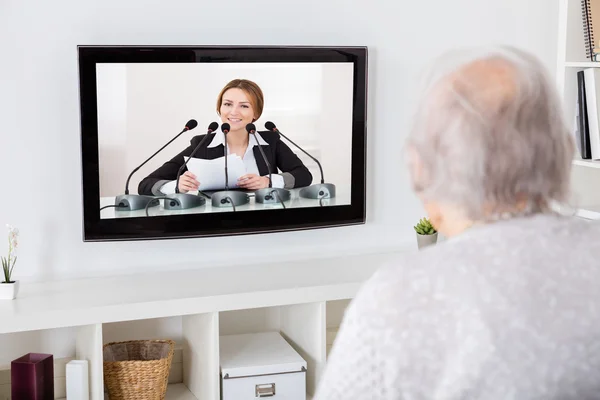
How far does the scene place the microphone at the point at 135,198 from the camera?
296cm

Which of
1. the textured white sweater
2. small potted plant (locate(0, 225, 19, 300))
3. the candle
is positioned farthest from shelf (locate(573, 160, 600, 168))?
the textured white sweater

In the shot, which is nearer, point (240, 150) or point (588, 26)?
point (240, 150)

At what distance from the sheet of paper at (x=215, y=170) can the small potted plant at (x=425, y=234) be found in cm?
73

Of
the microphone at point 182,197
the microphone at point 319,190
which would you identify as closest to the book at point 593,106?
the microphone at point 319,190

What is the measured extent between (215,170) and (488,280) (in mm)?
2031

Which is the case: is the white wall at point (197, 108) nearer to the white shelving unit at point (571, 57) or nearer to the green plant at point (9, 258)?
the green plant at point (9, 258)

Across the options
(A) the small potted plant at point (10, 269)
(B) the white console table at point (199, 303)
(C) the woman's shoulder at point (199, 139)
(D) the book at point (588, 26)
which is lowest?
(B) the white console table at point (199, 303)

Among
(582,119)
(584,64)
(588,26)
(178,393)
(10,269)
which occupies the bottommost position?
(178,393)

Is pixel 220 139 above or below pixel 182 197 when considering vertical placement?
above

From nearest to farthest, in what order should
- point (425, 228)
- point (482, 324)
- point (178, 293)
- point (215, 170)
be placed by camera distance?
point (482, 324)
point (178, 293)
point (215, 170)
point (425, 228)

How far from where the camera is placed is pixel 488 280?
3.59ft

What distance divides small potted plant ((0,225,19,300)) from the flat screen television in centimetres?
23

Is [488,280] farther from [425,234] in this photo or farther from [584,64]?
[584,64]

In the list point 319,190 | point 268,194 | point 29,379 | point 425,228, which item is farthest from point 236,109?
point 29,379
